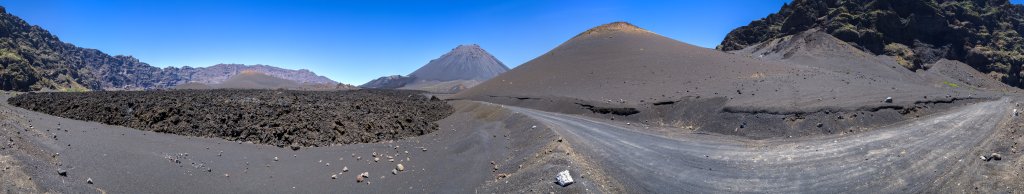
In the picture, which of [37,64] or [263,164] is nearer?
[263,164]

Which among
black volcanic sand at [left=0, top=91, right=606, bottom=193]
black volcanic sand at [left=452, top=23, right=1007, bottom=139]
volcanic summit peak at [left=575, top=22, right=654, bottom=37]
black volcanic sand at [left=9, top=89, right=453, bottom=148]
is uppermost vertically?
volcanic summit peak at [left=575, top=22, right=654, bottom=37]

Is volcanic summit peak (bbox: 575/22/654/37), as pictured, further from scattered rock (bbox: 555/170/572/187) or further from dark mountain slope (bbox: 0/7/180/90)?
dark mountain slope (bbox: 0/7/180/90)

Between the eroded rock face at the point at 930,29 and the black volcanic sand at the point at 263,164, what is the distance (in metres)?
44.5

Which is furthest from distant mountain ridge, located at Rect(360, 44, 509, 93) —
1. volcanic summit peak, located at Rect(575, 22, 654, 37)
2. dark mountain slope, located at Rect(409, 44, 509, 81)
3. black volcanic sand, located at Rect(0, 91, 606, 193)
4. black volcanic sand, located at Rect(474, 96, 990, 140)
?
black volcanic sand, located at Rect(0, 91, 606, 193)

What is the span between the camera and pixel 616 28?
44469 mm

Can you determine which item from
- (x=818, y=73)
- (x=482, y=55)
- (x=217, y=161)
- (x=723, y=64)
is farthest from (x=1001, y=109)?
(x=482, y=55)

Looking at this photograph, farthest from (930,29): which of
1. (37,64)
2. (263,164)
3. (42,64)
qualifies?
(42,64)

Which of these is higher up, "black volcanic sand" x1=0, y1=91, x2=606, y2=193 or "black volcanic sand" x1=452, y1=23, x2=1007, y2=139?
"black volcanic sand" x1=452, y1=23, x2=1007, y2=139

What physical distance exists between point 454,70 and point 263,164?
11663 centimetres

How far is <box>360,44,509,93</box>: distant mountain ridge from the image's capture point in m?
118

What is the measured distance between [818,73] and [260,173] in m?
25.8

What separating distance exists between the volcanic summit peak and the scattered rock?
122 feet

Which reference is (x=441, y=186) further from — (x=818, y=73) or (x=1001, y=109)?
(x=818, y=73)

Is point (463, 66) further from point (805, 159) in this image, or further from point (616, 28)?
point (805, 159)
